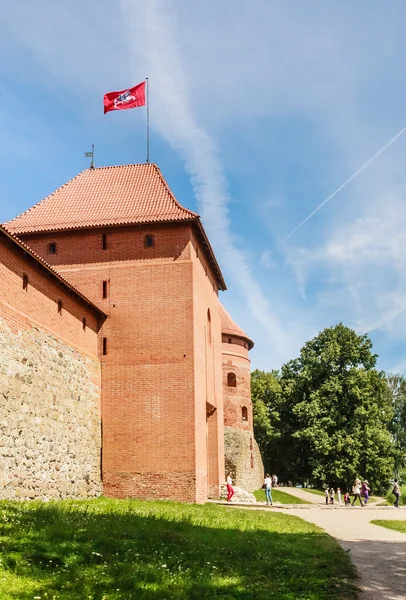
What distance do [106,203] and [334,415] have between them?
23.8m

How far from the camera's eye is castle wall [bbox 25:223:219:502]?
19906 mm

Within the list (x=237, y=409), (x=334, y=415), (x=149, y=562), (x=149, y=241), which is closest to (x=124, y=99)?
(x=149, y=241)

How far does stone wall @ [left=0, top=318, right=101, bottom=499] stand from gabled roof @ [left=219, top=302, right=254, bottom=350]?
17450mm

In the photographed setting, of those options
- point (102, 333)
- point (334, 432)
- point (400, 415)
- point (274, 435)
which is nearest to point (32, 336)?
point (102, 333)

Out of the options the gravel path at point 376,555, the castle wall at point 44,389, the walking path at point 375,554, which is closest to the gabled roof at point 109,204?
the castle wall at point 44,389

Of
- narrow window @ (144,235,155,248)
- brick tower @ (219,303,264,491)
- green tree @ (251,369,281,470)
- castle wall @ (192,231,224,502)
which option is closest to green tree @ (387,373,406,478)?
green tree @ (251,369,281,470)

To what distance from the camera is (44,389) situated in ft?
52.6

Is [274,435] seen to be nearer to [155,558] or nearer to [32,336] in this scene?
[32,336]

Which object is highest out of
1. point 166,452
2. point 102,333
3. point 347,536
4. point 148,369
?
point 102,333

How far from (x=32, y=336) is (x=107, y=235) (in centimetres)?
726

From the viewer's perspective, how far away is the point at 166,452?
65.4ft

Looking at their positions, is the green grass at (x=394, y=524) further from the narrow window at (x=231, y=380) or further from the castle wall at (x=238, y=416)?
the narrow window at (x=231, y=380)

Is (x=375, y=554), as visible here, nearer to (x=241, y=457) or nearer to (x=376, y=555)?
(x=376, y=555)

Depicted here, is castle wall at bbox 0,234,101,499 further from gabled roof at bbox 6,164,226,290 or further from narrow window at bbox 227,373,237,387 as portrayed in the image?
narrow window at bbox 227,373,237,387
